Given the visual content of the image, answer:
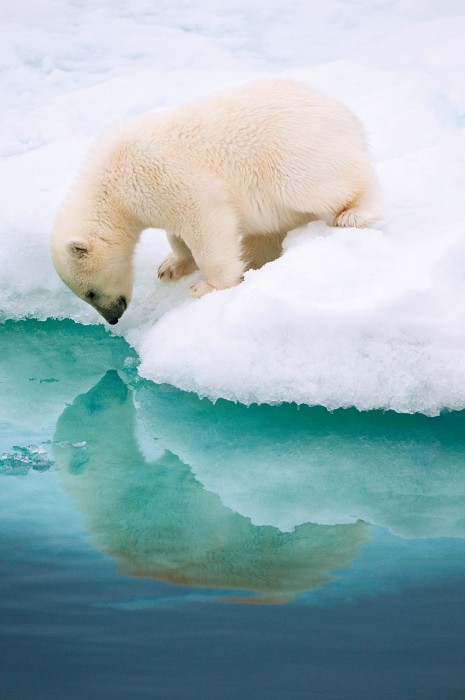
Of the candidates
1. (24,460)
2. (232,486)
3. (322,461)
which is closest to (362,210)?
(322,461)

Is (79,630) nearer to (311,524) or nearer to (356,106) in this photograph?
(311,524)

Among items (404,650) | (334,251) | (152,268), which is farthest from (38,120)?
(404,650)

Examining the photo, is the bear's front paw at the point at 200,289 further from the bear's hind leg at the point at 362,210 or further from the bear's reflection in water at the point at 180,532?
the bear's reflection in water at the point at 180,532

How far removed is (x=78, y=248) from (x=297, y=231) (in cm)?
105

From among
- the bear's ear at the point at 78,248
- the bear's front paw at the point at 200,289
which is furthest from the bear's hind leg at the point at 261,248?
the bear's ear at the point at 78,248

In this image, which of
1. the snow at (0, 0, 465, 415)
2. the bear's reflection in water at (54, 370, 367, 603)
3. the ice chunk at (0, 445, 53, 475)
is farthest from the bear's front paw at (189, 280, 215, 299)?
the ice chunk at (0, 445, 53, 475)

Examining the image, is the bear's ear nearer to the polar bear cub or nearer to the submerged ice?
the polar bear cub

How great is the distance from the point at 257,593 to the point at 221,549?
28 cm

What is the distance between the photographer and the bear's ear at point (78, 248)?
389cm

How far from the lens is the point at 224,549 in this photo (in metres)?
2.35

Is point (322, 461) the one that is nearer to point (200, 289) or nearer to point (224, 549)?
point (224, 549)

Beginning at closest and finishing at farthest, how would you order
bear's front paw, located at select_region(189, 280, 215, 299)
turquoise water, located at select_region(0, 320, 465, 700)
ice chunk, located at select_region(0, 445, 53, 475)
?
turquoise water, located at select_region(0, 320, 465, 700) < ice chunk, located at select_region(0, 445, 53, 475) < bear's front paw, located at select_region(189, 280, 215, 299)

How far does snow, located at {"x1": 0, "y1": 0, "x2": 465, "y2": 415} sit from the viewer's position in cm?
320

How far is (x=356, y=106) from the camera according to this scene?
661 centimetres
